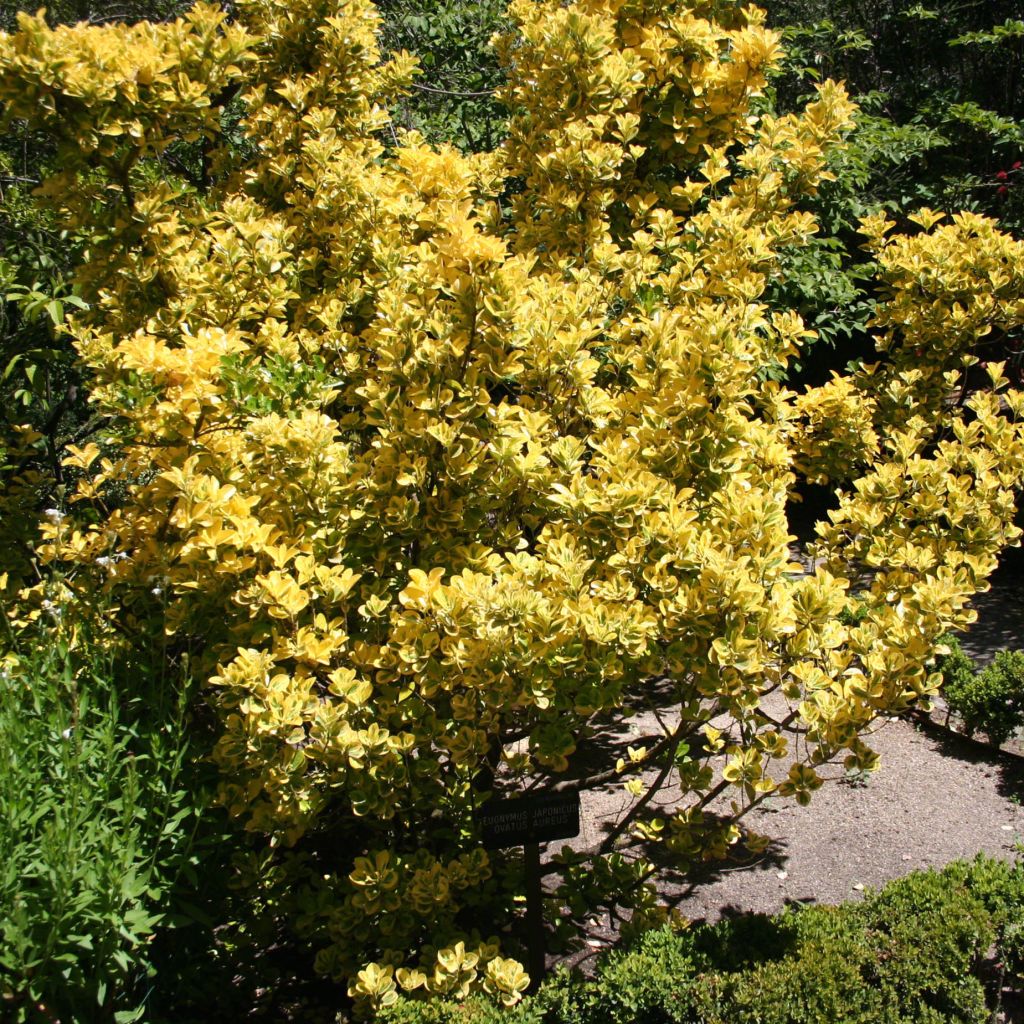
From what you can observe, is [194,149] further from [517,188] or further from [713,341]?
[713,341]

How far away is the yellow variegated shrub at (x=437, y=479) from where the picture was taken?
2.32 m

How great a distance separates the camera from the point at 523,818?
2.74 m

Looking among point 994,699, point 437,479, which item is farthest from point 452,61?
point 994,699

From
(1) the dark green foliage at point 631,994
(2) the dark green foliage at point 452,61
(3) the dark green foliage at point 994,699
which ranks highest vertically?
(2) the dark green foliage at point 452,61

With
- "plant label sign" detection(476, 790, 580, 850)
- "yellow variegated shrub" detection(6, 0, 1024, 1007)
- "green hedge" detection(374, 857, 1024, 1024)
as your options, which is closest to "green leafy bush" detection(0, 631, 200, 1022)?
"yellow variegated shrub" detection(6, 0, 1024, 1007)

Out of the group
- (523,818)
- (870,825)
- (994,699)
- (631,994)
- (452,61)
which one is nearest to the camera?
(631,994)

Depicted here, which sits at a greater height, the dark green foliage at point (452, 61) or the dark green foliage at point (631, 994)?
the dark green foliage at point (452, 61)

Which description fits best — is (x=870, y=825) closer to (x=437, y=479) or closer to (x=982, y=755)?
(x=982, y=755)

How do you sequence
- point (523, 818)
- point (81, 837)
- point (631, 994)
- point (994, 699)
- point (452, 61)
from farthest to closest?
1. point (452, 61)
2. point (994, 699)
3. point (523, 818)
4. point (631, 994)
5. point (81, 837)

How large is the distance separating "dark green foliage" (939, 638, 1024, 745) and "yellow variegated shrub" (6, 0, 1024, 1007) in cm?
182

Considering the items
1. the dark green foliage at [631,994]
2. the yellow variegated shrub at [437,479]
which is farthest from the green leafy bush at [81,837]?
the dark green foliage at [631,994]

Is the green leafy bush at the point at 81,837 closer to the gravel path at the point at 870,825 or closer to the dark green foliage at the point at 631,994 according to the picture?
the dark green foliage at the point at 631,994

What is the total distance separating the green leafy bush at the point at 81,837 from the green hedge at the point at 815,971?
74 cm

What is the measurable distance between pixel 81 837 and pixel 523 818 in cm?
122
